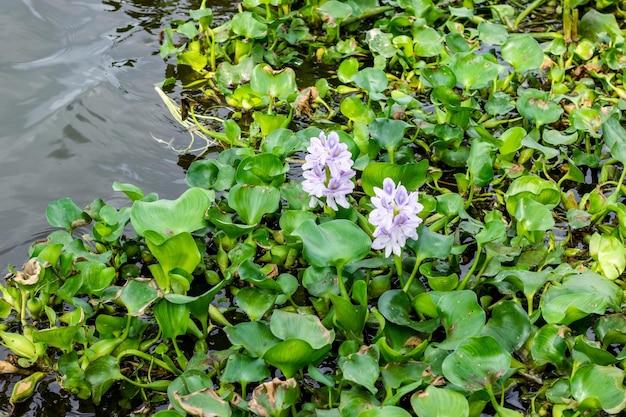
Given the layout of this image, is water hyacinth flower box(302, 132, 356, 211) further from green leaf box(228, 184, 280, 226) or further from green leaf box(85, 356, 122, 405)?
green leaf box(85, 356, 122, 405)

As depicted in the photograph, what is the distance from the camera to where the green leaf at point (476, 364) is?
5.07 ft

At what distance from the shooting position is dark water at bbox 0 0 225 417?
2.44 m

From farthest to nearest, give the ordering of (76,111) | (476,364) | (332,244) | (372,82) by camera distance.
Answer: (76,111) → (372,82) → (332,244) → (476,364)

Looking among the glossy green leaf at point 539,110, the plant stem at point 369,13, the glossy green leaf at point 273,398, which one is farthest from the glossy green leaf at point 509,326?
the plant stem at point 369,13

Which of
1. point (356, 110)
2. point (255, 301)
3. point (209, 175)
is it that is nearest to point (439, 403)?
point (255, 301)

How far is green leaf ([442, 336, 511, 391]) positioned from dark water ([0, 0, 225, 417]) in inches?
36.7

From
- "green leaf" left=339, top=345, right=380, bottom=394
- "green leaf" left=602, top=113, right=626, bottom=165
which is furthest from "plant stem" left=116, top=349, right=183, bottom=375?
"green leaf" left=602, top=113, right=626, bottom=165

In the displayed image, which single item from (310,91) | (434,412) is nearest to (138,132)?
(310,91)

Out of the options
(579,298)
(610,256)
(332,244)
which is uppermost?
Result: (332,244)

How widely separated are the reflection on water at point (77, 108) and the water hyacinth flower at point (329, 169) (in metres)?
0.76

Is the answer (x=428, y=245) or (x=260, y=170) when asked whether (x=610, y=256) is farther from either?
(x=260, y=170)

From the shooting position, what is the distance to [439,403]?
4.90ft

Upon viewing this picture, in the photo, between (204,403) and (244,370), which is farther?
(244,370)

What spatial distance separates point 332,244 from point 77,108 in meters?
1.52
